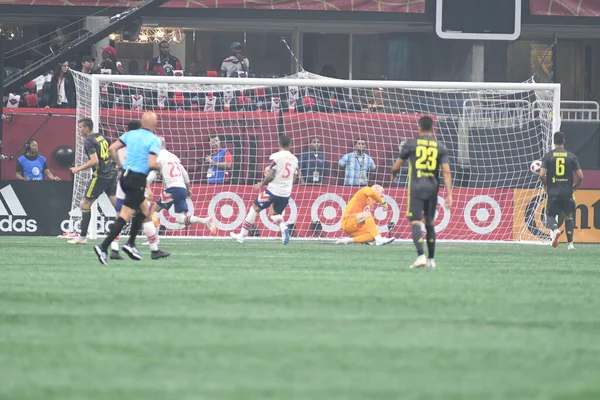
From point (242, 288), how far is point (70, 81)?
16.5m

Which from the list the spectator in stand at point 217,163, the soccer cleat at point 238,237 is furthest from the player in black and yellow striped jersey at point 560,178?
the spectator in stand at point 217,163

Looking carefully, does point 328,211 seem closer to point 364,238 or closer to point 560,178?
point 364,238

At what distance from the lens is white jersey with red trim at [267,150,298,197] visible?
2155cm

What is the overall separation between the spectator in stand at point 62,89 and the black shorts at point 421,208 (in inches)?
530

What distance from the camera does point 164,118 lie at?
25578 millimetres

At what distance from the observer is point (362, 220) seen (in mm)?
22156

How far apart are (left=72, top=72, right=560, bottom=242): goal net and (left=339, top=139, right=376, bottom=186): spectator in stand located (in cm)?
2

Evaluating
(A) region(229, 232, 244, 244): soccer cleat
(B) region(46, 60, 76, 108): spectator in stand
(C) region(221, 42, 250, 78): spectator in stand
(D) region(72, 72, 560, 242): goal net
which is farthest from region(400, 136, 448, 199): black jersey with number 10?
(C) region(221, 42, 250, 78): spectator in stand

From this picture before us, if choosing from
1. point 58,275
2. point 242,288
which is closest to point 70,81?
point 58,275

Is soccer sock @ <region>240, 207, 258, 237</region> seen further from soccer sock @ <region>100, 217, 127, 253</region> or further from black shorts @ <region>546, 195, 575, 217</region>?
soccer sock @ <region>100, 217, 127, 253</region>

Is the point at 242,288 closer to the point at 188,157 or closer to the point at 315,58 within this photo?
the point at 188,157

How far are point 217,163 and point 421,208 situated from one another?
393 inches

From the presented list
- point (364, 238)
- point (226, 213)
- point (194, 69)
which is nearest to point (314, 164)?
point (226, 213)

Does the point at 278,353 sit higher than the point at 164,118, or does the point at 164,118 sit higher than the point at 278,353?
the point at 164,118
